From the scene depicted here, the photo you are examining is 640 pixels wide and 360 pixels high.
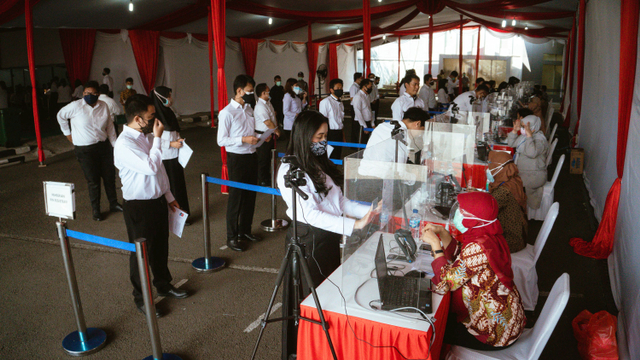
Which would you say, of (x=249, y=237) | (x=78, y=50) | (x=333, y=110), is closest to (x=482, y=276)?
(x=249, y=237)

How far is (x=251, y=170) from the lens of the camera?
14.7ft

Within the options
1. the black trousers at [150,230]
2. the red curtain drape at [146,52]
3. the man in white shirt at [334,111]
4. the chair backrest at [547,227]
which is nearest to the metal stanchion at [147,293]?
the black trousers at [150,230]

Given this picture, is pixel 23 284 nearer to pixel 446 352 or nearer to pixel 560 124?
pixel 446 352

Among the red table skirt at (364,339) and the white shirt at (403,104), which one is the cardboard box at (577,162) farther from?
the red table skirt at (364,339)

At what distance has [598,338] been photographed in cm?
271

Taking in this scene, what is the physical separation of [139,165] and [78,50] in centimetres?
1038

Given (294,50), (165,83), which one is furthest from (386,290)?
(294,50)

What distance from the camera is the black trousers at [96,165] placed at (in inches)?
201

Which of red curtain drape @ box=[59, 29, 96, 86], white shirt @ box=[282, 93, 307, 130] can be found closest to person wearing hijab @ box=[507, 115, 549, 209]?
white shirt @ box=[282, 93, 307, 130]

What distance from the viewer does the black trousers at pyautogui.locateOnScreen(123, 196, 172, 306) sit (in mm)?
3068

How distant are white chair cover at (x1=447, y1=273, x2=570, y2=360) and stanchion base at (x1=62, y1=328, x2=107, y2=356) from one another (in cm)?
211

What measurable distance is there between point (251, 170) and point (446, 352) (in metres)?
2.73

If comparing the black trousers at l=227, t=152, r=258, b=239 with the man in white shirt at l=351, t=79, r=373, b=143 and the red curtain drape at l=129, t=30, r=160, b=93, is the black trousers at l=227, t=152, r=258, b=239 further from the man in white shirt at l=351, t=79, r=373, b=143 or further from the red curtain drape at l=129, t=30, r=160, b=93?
the red curtain drape at l=129, t=30, r=160, b=93

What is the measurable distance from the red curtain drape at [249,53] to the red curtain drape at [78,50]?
5.03m
